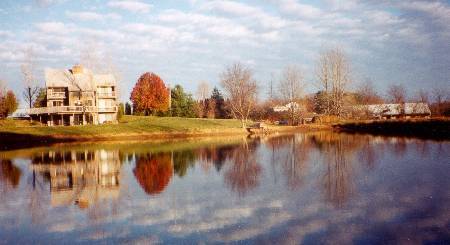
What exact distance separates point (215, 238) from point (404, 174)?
11.6 meters

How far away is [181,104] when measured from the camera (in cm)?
8562

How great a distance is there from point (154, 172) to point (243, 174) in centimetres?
490

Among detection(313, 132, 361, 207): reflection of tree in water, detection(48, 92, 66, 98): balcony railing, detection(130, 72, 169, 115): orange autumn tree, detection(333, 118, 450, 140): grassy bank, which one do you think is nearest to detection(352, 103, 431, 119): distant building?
detection(333, 118, 450, 140): grassy bank

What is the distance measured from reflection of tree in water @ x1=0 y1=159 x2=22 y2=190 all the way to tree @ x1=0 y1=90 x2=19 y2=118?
143 feet

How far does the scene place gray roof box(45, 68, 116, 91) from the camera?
6712 centimetres

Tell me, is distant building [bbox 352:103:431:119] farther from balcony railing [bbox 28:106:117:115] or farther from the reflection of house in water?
the reflection of house in water

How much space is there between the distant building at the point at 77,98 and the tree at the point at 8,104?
4877 millimetres

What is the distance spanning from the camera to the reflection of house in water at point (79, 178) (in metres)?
14.9

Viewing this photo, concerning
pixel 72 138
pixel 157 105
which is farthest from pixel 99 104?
pixel 72 138

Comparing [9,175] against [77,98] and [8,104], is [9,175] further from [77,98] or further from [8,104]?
[8,104]

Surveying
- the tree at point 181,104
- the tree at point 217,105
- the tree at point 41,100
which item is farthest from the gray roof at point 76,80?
the tree at point 217,105

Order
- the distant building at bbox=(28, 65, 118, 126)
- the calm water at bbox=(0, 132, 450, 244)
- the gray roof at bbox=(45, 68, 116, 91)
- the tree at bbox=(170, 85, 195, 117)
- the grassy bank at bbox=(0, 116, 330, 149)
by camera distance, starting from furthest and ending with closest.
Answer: the tree at bbox=(170, 85, 195, 117) → the gray roof at bbox=(45, 68, 116, 91) → the distant building at bbox=(28, 65, 118, 126) → the grassy bank at bbox=(0, 116, 330, 149) → the calm water at bbox=(0, 132, 450, 244)

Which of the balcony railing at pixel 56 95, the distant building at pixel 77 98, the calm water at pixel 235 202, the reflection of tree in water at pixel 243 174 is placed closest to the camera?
the calm water at pixel 235 202

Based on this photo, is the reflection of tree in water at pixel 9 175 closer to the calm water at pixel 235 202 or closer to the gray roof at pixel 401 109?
the calm water at pixel 235 202
